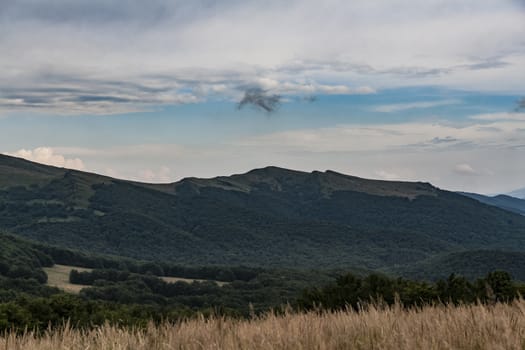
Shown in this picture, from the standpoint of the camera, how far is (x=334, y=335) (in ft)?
26.9

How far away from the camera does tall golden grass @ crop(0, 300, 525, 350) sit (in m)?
7.10

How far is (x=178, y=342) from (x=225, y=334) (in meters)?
0.81

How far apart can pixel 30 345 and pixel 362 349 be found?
433 centimetres

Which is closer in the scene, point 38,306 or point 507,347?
point 507,347

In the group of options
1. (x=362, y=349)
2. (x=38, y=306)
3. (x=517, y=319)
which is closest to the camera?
(x=362, y=349)

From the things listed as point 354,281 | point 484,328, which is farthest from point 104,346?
point 354,281

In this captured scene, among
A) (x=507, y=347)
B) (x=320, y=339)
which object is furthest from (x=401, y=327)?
(x=507, y=347)

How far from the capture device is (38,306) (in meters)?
60.2

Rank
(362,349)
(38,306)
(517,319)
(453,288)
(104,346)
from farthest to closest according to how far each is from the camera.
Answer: (38,306) → (453,288) → (517,319) → (104,346) → (362,349)

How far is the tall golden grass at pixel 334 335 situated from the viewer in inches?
280

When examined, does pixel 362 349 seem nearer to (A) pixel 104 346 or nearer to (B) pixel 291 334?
(B) pixel 291 334

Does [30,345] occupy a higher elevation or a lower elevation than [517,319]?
lower

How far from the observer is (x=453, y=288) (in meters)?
55.4

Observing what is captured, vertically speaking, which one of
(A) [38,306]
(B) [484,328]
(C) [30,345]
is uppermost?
(B) [484,328]
